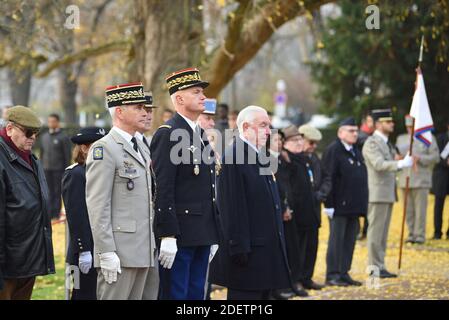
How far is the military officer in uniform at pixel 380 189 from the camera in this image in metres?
12.5

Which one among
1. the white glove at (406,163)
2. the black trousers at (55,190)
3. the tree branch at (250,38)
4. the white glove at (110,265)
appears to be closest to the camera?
the white glove at (110,265)

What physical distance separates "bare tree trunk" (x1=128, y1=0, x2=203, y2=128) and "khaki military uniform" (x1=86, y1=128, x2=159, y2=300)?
30.1 ft

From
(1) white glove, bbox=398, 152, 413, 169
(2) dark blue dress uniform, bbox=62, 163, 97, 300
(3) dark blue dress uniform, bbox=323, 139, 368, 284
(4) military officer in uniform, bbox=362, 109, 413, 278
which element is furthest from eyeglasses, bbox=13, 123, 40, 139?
(4) military officer in uniform, bbox=362, 109, 413, 278

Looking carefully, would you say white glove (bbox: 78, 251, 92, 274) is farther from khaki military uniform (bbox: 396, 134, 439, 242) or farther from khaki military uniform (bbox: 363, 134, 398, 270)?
khaki military uniform (bbox: 396, 134, 439, 242)

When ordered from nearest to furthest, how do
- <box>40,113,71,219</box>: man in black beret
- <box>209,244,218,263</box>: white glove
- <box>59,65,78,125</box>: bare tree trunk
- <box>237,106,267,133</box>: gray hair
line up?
<box>209,244,218,263</box>: white glove < <box>237,106,267,133</box>: gray hair < <box>40,113,71,219</box>: man in black beret < <box>59,65,78,125</box>: bare tree trunk

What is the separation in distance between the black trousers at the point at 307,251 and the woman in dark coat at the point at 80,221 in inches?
164

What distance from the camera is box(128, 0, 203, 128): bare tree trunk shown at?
1628 cm

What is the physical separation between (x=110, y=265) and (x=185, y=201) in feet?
3.37

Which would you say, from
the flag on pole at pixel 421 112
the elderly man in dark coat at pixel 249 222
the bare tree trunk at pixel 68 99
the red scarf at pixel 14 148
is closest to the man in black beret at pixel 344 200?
the flag on pole at pixel 421 112

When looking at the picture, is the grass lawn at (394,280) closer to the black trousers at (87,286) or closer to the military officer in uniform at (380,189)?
the military officer in uniform at (380,189)

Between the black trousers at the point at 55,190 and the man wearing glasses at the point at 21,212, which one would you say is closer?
the man wearing glasses at the point at 21,212

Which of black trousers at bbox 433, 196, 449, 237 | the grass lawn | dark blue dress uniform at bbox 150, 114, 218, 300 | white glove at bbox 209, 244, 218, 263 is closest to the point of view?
dark blue dress uniform at bbox 150, 114, 218, 300

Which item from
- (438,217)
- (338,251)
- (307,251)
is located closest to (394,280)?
(338,251)
